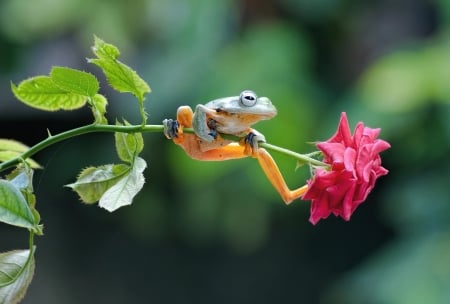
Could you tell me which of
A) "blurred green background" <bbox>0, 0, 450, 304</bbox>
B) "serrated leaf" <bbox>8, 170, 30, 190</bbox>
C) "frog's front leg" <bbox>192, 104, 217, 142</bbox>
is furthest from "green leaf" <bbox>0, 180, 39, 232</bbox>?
"blurred green background" <bbox>0, 0, 450, 304</bbox>

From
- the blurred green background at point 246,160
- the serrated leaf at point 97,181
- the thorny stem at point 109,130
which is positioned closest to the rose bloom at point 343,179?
the thorny stem at point 109,130

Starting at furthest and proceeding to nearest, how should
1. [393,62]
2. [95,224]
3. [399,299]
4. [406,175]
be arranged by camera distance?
[95,224]
[406,175]
[393,62]
[399,299]

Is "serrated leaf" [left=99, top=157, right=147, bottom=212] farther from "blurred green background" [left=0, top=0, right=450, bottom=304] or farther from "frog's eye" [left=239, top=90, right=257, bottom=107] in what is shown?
"blurred green background" [left=0, top=0, right=450, bottom=304]

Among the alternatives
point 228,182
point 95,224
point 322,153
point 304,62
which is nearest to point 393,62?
point 304,62

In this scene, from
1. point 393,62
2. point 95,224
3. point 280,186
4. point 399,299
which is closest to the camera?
point 280,186

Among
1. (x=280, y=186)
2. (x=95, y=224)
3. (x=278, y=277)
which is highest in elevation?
(x=280, y=186)

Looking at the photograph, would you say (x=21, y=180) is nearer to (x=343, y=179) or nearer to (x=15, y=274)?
(x=15, y=274)

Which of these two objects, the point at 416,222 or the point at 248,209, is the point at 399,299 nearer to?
the point at 416,222
